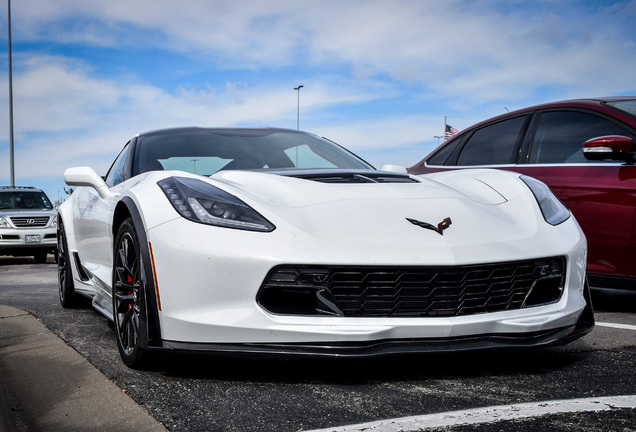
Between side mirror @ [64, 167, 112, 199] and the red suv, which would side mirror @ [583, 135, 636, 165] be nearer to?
the red suv

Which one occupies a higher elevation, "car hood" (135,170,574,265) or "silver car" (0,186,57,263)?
"car hood" (135,170,574,265)

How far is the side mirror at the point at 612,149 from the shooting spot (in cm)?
452

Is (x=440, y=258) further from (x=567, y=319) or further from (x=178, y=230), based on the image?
(x=178, y=230)

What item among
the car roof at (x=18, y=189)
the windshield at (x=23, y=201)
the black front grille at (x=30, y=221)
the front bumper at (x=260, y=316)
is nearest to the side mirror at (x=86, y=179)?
the front bumper at (x=260, y=316)

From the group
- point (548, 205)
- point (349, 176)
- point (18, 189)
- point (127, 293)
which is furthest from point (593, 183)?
point (18, 189)

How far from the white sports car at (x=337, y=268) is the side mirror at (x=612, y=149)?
1.22 meters

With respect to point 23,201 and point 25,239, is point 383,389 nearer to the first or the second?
point 25,239

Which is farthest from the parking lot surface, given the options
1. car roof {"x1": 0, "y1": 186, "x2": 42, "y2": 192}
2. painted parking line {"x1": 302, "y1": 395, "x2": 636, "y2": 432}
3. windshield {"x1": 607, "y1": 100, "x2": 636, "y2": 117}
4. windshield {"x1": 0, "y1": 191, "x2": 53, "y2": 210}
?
car roof {"x1": 0, "y1": 186, "x2": 42, "y2": 192}

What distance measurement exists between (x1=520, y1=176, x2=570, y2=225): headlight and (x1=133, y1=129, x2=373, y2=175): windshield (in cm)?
117

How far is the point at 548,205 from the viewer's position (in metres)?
3.56

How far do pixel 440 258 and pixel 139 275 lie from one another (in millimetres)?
1310

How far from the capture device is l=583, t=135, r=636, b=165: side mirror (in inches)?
178

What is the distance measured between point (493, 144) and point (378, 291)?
318 centimetres

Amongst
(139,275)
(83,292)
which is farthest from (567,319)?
(83,292)
